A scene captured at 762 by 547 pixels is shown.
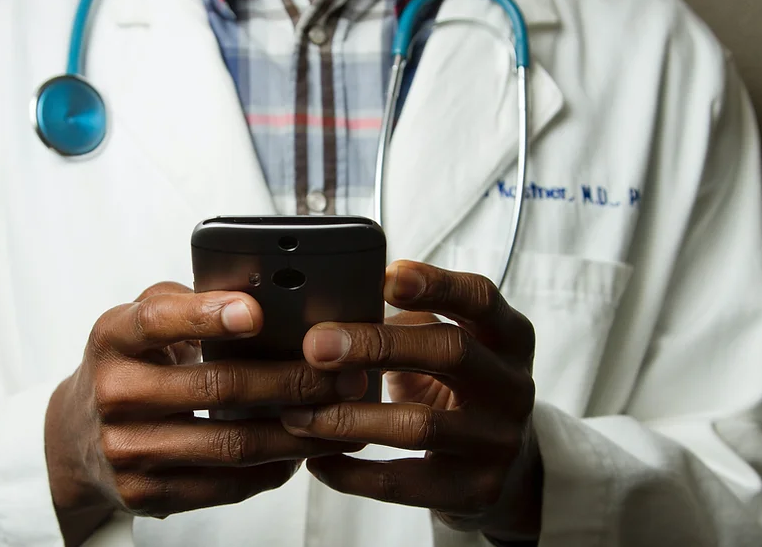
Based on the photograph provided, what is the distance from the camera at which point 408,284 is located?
363 mm

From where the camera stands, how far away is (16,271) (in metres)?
0.64

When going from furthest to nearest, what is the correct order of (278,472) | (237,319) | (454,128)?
(454,128) < (278,472) < (237,319)

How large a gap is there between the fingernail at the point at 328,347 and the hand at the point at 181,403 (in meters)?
0.02

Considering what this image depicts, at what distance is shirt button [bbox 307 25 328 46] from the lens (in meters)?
0.67

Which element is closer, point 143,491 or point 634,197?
point 143,491

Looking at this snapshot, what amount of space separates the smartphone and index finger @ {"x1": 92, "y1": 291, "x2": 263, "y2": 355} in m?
0.01

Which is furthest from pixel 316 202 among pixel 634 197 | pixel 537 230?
pixel 634 197

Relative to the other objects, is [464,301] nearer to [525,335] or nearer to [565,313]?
[525,335]

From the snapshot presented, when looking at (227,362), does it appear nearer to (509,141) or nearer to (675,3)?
(509,141)

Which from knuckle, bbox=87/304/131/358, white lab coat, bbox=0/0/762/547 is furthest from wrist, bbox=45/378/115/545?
knuckle, bbox=87/304/131/358

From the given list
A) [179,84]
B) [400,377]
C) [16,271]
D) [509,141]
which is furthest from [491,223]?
[16,271]

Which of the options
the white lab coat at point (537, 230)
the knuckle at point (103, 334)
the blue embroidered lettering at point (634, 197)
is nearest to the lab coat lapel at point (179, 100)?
the white lab coat at point (537, 230)

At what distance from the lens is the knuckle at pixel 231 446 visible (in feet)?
1.25

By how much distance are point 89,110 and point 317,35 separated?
0.23 meters
